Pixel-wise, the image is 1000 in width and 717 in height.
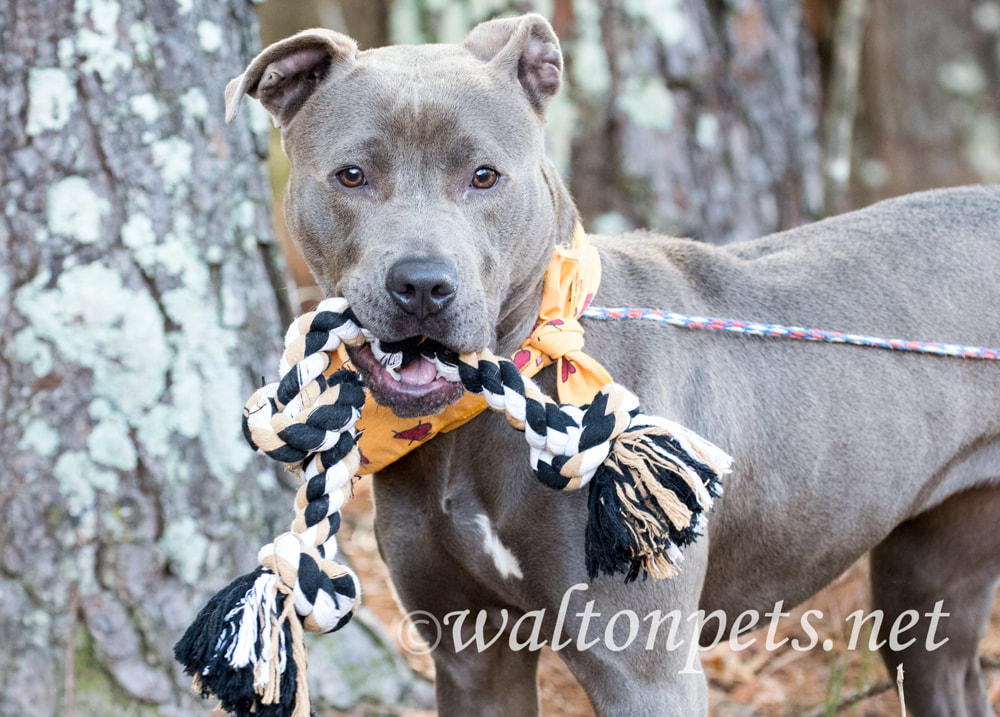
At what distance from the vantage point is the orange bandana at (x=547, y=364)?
7.79 feet

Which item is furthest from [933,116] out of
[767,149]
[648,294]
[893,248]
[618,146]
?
[648,294]

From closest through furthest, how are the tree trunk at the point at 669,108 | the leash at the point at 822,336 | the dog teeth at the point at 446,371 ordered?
the dog teeth at the point at 446,371
the leash at the point at 822,336
the tree trunk at the point at 669,108

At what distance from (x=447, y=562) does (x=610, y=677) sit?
0.49 metres

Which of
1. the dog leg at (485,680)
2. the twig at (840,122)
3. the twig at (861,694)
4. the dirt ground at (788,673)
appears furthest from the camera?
the twig at (840,122)

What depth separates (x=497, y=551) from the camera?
249 cm

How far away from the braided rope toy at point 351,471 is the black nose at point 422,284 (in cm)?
16

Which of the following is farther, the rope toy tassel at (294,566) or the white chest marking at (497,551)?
the white chest marking at (497,551)

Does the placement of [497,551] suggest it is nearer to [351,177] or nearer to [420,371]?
[420,371]

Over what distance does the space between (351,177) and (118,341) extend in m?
1.23

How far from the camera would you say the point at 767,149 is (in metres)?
4.53

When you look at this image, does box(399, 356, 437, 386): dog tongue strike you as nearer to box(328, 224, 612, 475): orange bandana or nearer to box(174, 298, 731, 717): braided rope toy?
box(174, 298, 731, 717): braided rope toy

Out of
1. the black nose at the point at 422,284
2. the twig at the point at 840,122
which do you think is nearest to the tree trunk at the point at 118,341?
the black nose at the point at 422,284

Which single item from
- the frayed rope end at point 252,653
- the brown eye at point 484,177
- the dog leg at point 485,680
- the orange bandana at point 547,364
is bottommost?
the dog leg at point 485,680

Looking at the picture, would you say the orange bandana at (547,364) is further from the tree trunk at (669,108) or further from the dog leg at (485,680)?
the tree trunk at (669,108)
